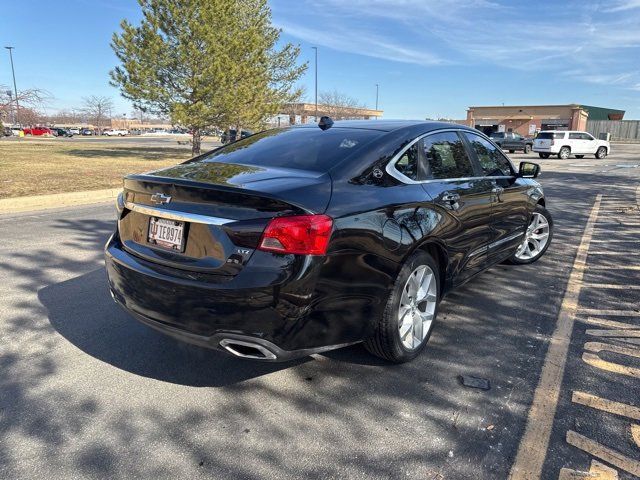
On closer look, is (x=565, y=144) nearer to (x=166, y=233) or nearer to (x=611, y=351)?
(x=611, y=351)

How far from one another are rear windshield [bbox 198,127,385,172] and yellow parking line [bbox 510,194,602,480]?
1.86 m

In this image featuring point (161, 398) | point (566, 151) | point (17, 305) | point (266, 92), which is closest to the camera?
point (161, 398)

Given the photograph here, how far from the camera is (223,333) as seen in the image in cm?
249

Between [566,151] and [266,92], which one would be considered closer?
[266,92]

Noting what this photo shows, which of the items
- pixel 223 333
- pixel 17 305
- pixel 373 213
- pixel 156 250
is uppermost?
pixel 373 213

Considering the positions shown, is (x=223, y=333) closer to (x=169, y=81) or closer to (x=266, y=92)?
(x=169, y=81)

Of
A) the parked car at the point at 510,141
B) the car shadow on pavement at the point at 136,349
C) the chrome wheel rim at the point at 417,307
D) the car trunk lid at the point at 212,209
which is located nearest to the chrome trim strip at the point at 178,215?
the car trunk lid at the point at 212,209

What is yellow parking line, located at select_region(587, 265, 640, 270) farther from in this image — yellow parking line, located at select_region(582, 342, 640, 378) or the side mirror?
yellow parking line, located at select_region(582, 342, 640, 378)

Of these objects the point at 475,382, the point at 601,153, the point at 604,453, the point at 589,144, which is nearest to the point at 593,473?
the point at 604,453

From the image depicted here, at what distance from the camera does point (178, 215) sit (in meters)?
2.66

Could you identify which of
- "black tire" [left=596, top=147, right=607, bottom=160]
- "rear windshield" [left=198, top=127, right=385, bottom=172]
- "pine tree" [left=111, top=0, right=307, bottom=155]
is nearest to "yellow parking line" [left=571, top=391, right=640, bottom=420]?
"rear windshield" [left=198, top=127, right=385, bottom=172]

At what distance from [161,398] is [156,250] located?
0.87 m

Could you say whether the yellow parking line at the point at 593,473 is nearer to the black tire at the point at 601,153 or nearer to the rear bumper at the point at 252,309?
the rear bumper at the point at 252,309

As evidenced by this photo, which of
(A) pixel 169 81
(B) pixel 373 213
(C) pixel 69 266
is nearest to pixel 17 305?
(C) pixel 69 266
